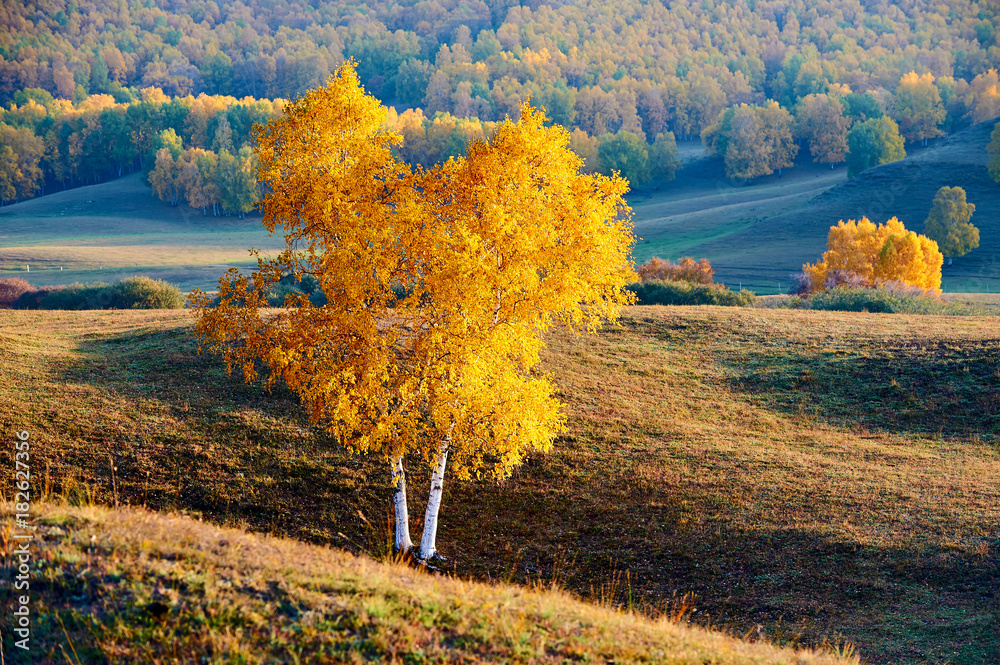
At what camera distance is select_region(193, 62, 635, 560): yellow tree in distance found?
15773mm

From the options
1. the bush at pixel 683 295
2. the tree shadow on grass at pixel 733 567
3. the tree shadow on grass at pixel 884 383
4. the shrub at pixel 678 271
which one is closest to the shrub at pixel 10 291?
the bush at pixel 683 295

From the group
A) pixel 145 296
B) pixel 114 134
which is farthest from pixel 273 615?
pixel 114 134

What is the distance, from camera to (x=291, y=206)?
1622cm

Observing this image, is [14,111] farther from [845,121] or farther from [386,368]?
[386,368]

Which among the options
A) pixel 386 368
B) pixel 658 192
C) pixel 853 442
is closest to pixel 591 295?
pixel 386 368

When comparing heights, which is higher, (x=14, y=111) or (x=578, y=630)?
(x=14, y=111)

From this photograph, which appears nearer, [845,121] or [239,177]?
[239,177]

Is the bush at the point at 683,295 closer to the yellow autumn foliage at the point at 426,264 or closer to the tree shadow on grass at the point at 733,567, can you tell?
the tree shadow on grass at the point at 733,567

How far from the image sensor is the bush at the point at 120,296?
46.3 metres

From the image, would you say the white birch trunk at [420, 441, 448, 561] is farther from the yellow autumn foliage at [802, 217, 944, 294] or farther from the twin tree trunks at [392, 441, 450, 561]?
the yellow autumn foliage at [802, 217, 944, 294]

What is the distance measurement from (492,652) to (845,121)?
180372 mm

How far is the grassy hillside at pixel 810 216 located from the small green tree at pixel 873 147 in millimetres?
4959

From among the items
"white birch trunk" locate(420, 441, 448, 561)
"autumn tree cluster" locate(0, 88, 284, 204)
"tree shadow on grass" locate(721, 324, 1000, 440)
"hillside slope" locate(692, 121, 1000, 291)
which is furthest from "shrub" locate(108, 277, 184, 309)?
"autumn tree cluster" locate(0, 88, 284, 204)

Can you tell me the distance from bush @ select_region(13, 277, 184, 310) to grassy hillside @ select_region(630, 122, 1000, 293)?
65312 mm
